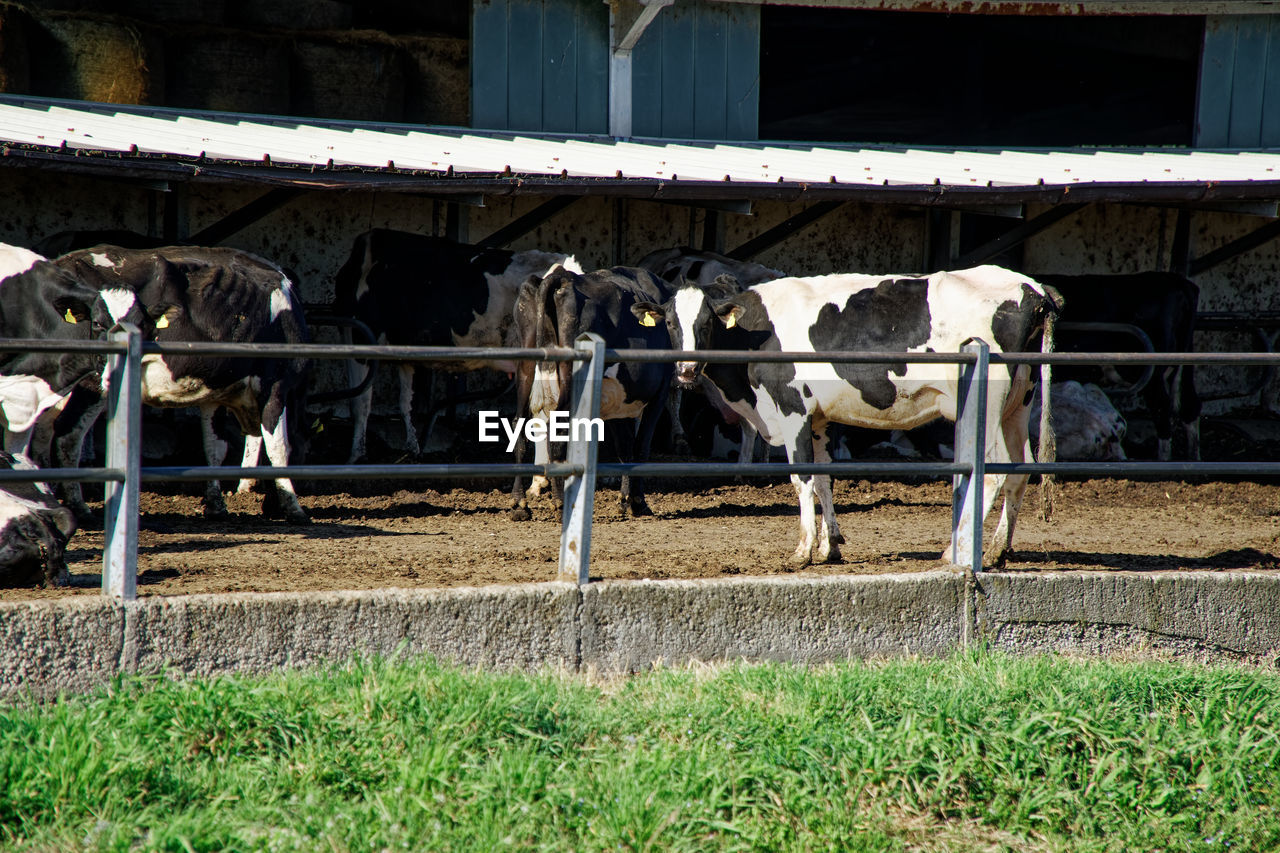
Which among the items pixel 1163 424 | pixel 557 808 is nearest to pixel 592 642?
pixel 557 808

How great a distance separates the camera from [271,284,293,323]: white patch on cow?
9109 millimetres

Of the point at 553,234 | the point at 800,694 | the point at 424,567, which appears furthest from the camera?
the point at 553,234

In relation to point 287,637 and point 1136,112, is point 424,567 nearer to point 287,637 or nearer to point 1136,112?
point 287,637

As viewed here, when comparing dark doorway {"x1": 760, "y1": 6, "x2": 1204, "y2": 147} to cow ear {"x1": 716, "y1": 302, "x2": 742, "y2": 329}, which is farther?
dark doorway {"x1": 760, "y1": 6, "x2": 1204, "y2": 147}

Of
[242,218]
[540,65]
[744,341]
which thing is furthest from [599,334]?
[540,65]

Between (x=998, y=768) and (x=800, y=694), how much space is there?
769 millimetres

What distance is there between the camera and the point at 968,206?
40.3 ft

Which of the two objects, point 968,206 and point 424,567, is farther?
point 968,206

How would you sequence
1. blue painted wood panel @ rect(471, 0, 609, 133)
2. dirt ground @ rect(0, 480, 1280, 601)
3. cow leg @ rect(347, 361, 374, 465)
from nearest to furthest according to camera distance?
dirt ground @ rect(0, 480, 1280, 601), cow leg @ rect(347, 361, 374, 465), blue painted wood panel @ rect(471, 0, 609, 133)

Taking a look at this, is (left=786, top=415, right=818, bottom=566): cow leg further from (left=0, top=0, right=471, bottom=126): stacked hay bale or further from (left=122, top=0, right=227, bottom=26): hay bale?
(left=122, top=0, right=227, bottom=26): hay bale

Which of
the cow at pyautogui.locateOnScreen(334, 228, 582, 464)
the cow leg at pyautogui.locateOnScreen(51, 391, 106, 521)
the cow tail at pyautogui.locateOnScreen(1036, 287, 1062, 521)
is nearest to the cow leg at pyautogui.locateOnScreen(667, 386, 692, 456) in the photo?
the cow at pyautogui.locateOnScreen(334, 228, 582, 464)

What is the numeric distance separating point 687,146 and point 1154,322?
194 inches

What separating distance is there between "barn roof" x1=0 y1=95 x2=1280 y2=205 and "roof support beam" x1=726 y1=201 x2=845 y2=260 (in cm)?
52

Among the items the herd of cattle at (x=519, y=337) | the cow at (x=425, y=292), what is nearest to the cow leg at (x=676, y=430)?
the herd of cattle at (x=519, y=337)
